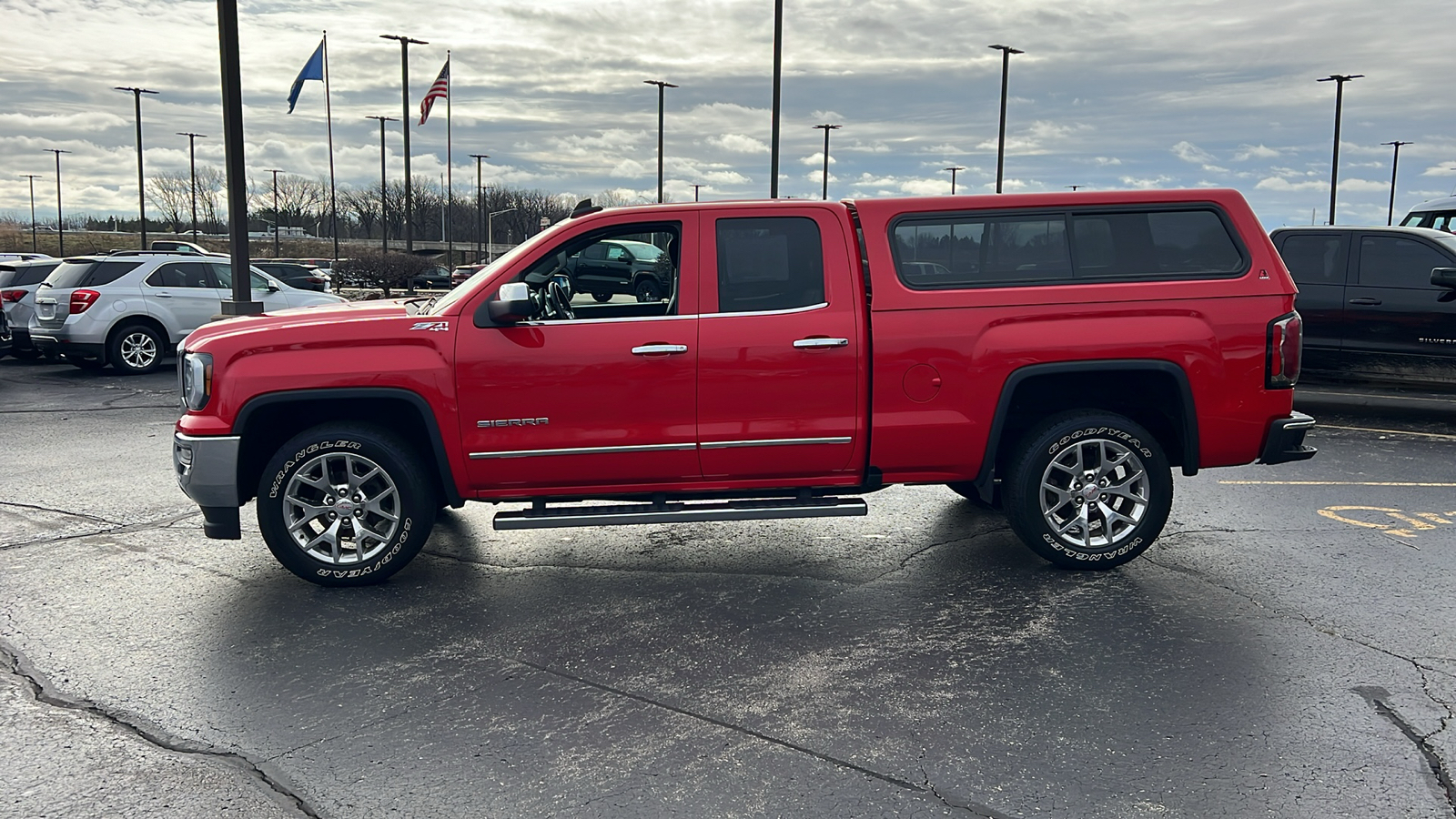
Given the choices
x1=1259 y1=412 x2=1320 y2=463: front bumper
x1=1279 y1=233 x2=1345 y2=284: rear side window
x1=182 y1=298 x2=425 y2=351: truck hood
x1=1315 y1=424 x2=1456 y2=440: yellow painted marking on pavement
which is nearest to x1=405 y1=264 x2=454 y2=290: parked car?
x1=1279 y1=233 x2=1345 y2=284: rear side window

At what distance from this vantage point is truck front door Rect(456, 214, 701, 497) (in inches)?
221

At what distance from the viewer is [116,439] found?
10.3 metres

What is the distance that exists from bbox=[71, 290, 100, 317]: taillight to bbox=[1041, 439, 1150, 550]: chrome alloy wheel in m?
14.1

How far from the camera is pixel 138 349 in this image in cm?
1585

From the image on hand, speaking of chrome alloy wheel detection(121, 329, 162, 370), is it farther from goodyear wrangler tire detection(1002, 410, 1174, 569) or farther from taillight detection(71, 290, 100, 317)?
goodyear wrangler tire detection(1002, 410, 1174, 569)

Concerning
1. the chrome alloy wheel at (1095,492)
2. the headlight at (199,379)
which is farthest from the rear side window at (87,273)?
the chrome alloy wheel at (1095,492)

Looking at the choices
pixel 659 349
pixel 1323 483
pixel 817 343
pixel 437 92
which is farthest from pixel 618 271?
pixel 437 92

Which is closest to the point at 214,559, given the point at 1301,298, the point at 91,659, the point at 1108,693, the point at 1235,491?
the point at 91,659

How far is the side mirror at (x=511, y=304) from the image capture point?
5.43 meters

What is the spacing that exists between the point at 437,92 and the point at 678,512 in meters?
31.9

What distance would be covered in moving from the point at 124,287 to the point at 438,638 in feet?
42.9

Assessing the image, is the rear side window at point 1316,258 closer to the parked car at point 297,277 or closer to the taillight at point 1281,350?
the taillight at point 1281,350

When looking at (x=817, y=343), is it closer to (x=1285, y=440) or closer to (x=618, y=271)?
(x=618, y=271)

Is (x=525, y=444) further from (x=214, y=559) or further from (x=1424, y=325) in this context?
(x=1424, y=325)
